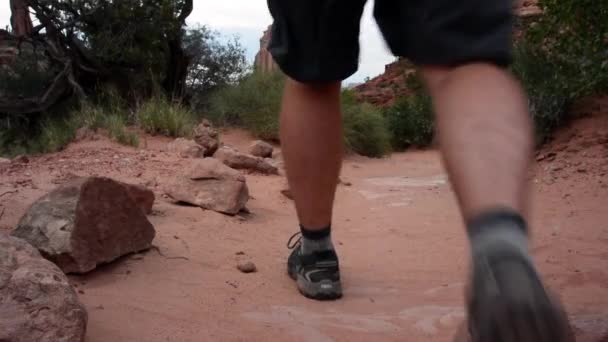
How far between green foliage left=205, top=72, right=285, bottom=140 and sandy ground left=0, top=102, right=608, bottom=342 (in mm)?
4630

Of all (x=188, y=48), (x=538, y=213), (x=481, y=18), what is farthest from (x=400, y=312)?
(x=188, y=48)

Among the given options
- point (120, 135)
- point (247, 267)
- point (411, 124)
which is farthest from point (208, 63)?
point (247, 267)

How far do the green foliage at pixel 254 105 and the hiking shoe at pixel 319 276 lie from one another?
7.04 m

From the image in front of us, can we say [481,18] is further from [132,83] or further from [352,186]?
[132,83]

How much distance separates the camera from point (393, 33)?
55.1 inches

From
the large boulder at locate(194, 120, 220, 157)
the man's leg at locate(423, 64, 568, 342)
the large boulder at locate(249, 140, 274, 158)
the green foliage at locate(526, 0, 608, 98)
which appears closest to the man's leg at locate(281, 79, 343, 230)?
the man's leg at locate(423, 64, 568, 342)

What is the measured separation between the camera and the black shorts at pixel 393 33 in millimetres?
1170

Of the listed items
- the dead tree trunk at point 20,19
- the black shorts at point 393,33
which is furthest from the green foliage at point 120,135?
the black shorts at point 393,33

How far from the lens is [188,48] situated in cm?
1388

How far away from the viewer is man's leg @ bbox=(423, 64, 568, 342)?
0.85 metres

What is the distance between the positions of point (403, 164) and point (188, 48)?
20.3 feet

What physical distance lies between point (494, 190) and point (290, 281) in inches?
61.4

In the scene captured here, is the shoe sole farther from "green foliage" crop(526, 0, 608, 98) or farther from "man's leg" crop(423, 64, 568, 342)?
"green foliage" crop(526, 0, 608, 98)

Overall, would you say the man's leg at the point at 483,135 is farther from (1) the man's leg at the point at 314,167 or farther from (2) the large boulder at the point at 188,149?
(2) the large boulder at the point at 188,149
